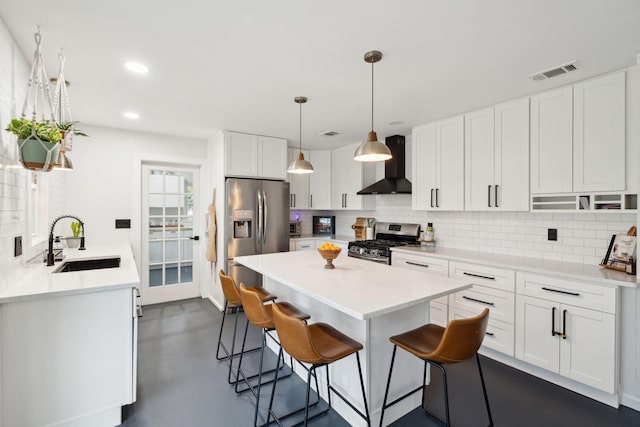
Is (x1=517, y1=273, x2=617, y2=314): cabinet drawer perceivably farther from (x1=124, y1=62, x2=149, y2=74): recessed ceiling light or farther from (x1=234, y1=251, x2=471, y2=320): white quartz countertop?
(x1=124, y1=62, x2=149, y2=74): recessed ceiling light

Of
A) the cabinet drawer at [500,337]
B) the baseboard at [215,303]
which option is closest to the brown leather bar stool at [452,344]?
the cabinet drawer at [500,337]

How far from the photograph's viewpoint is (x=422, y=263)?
136 inches

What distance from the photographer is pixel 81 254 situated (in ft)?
10.2

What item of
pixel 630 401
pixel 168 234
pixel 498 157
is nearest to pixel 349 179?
pixel 498 157

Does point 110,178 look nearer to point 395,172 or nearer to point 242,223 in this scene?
point 242,223

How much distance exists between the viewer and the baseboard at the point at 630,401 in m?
2.14

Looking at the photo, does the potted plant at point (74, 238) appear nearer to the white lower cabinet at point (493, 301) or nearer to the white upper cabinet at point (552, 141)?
the white lower cabinet at point (493, 301)

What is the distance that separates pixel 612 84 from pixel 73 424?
448 centimetres

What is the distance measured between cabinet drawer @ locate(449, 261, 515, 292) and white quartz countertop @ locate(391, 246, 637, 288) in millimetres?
61

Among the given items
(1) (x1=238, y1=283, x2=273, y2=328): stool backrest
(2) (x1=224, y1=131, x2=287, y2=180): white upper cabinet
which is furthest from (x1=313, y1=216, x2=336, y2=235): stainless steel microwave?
(1) (x1=238, y1=283, x2=273, y2=328): stool backrest

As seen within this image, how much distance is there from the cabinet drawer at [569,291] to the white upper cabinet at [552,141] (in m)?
0.82

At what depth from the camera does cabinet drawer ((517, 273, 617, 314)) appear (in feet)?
7.14

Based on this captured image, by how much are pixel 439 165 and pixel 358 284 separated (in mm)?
2306

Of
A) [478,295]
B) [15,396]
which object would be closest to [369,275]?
[478,295]
